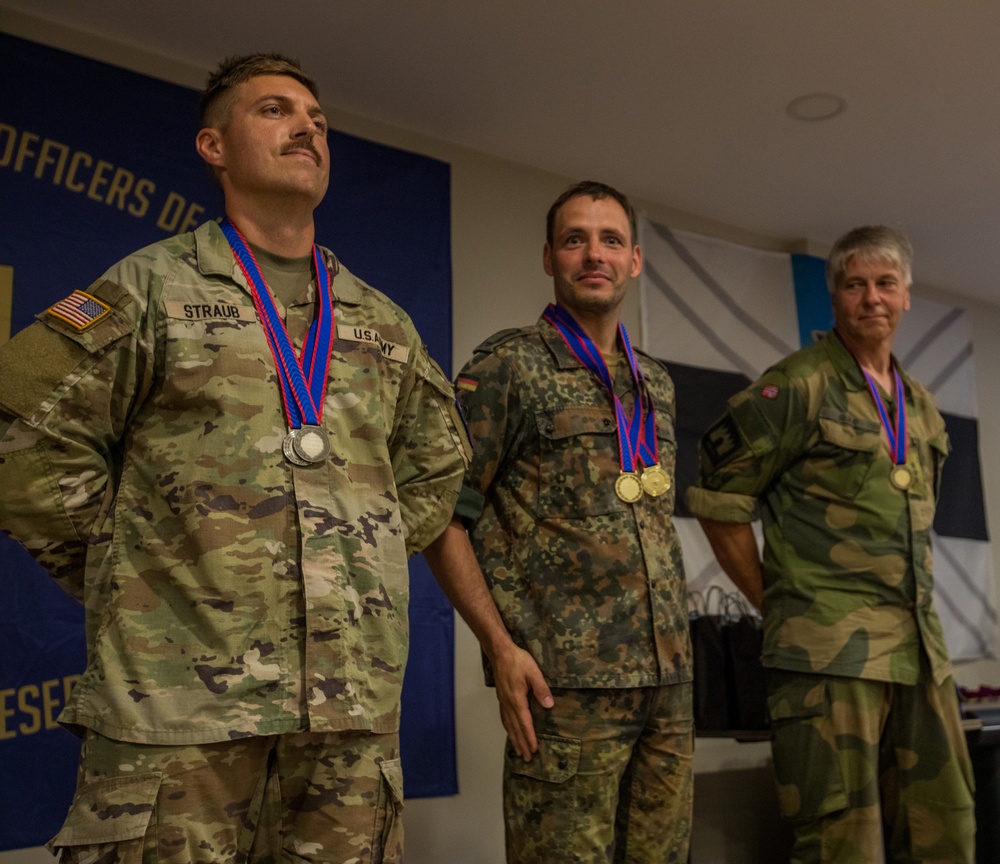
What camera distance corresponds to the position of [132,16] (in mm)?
3143

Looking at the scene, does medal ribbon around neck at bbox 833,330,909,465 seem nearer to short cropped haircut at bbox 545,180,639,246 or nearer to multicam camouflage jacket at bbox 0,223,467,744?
short cropped haircut at bbox 545,180,639,246

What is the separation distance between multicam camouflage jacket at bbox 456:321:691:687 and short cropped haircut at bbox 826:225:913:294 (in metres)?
0.94

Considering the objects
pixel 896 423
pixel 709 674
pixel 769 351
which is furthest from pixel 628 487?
pixel 769 351

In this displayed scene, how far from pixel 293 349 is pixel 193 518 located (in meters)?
0.31

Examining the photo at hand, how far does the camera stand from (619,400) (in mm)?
2246

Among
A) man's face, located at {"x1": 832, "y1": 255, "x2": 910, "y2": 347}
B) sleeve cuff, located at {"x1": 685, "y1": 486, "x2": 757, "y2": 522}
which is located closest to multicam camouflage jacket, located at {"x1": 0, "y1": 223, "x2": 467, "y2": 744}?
sleeve cuff, located at {"x1": 685, "y1": 486, "x2": 757, "y2": 522}

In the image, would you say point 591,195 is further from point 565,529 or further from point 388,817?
point 388,817

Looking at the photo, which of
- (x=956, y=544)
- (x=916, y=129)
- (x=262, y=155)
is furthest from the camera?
(x=956, y=544)

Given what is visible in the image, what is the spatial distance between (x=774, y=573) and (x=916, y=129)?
234cm

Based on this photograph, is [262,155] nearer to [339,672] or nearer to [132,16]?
[339,672]

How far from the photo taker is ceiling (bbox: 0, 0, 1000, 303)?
3.20 m

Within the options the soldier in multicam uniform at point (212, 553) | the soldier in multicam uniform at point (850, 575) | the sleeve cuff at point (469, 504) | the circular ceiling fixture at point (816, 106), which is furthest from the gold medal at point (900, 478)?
the circular ceiling fixture at point (816, 106)

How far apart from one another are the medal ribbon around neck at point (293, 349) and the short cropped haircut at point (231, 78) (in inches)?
9.2

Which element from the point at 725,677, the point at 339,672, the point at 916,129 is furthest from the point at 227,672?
the point at 916,129
